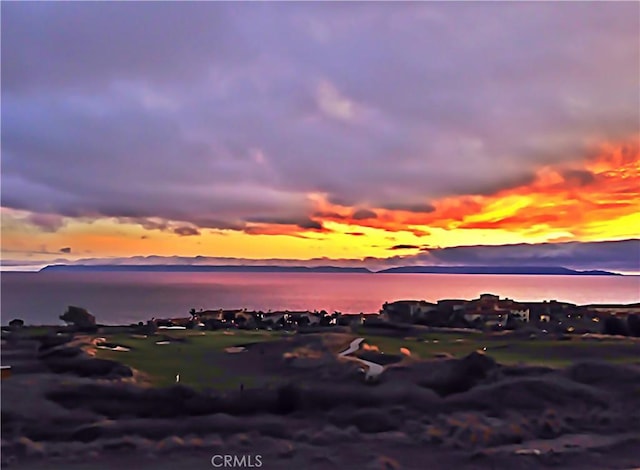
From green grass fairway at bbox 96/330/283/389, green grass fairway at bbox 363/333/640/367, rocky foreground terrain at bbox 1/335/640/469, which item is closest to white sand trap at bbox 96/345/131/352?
green grass fairway at bbox 96/330/283/389

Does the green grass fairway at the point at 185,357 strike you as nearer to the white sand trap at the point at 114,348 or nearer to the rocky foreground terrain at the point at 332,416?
the white sand trap at the point at 114,348

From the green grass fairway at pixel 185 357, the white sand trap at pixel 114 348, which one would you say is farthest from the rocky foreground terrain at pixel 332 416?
the white sand trap at pixel 114 348

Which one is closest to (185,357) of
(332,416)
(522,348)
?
(332,416)

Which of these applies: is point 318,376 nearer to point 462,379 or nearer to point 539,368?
point 462,379

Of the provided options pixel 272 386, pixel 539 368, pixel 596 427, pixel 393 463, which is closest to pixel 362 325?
pixel 539 368

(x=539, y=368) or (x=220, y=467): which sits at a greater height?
(x=539, y=368)

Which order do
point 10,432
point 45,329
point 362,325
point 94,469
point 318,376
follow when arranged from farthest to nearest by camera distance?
point 362,325
point 45,329
point 318,376
point 10,432
point 94,469
